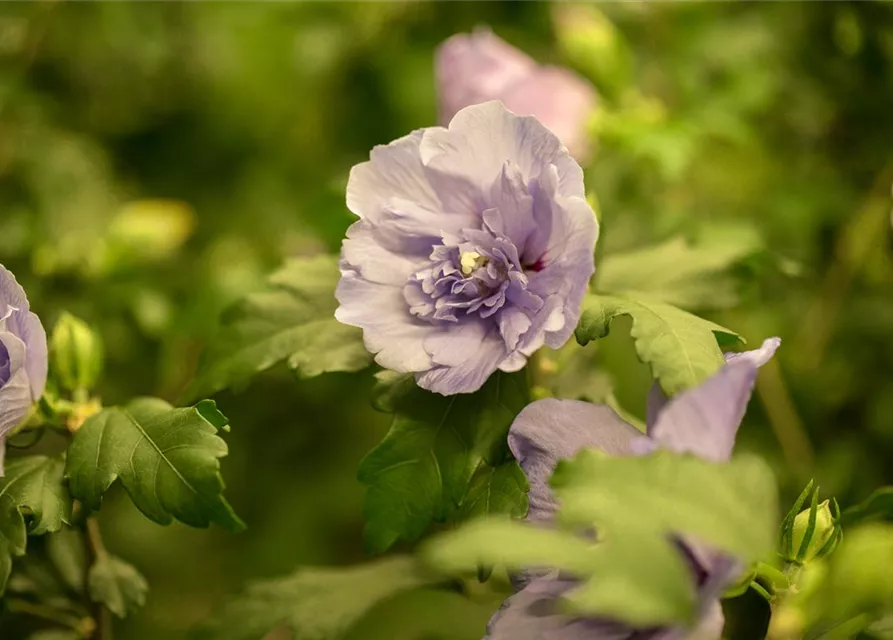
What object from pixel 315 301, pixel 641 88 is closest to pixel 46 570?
pixel 315 301

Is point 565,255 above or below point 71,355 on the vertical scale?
above

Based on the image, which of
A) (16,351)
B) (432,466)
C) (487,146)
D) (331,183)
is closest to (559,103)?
(331,183)

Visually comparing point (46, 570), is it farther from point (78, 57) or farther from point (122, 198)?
point (78, 57)

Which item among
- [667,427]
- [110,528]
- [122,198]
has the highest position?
[667,427]

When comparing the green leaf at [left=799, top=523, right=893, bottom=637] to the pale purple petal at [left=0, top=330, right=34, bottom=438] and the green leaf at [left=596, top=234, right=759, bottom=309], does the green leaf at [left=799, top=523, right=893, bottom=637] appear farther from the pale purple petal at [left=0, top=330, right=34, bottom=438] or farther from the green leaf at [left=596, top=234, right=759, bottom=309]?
the pale purple petal at [left=0, top=330, right=34, bottom=438]

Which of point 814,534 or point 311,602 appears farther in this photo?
point 311,602

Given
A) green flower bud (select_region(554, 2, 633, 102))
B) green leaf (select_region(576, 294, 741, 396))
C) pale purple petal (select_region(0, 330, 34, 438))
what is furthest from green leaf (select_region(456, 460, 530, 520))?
green flower bud (select_region(554, 2, 633, 102))

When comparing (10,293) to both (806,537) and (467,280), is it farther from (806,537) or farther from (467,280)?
(806,537)
